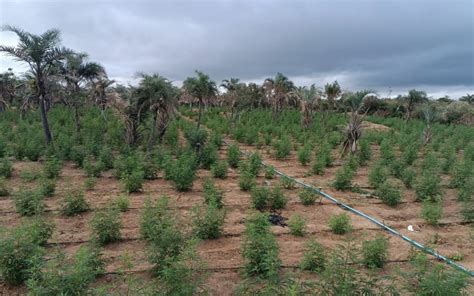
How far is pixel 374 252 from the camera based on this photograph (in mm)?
5062

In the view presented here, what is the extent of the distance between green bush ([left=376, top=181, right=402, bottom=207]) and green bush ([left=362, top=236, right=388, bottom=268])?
3.50 metres

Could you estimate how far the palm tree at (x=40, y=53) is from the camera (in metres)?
12.3

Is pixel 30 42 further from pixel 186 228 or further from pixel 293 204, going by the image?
pixel 293 204


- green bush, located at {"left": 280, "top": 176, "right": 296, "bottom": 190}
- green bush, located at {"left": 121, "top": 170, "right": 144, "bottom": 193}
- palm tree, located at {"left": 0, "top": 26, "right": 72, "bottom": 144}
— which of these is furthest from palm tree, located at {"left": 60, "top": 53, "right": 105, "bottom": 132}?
green bush, located at {"left": 280, "top": 176, "right": 296, "bottom": 190}

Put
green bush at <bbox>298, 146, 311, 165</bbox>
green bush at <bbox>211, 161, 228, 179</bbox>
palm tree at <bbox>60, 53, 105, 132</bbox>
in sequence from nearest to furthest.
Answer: green bush at <bbox>211, 161, 228, 179</bbox> < green bush at <bbox>298, 146, 311, 165</bbox> < palm tree at <bbox>60, 53, 105, 132</bbox>

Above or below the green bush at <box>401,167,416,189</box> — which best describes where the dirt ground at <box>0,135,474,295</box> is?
below

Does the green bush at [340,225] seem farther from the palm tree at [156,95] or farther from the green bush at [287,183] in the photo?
the palm tree at [156,95]

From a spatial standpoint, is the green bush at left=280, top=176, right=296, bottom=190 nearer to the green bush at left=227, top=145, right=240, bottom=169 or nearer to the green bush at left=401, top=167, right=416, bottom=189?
the green bush at left=227, top=145, right=240, bottom=169

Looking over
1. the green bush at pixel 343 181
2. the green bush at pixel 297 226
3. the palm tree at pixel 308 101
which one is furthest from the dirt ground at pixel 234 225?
the palm tree at pixel 308 101

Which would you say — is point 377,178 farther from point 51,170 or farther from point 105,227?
point 51,170

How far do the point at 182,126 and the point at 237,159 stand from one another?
9317 millimetres

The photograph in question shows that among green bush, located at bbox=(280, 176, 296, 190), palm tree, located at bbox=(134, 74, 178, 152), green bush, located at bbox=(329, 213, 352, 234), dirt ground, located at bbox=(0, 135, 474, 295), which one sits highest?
palm tree, located at bbox=(134, 74, 178, 152)

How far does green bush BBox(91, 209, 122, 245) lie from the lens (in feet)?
18.3

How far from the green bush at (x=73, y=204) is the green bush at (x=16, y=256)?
8.56 ft
